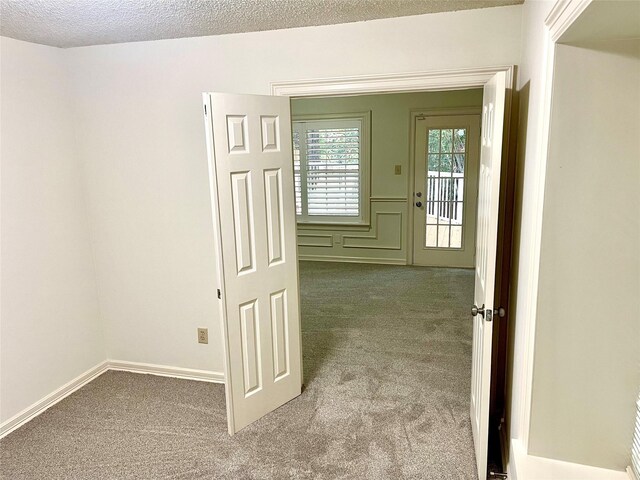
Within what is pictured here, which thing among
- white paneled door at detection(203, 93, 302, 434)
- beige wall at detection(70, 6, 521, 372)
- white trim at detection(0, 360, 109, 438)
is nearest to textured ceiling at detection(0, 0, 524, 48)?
beige wall at detection(70, 6, 521, 372)

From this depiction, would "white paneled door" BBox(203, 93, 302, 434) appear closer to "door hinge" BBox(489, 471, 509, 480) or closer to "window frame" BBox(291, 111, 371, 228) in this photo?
"door hinge" BBox(489, 471, 509, 480)

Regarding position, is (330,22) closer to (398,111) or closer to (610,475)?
(610,475)

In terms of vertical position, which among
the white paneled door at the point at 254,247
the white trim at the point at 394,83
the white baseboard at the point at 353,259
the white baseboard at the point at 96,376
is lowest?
the white baseboard at the point at 96,376

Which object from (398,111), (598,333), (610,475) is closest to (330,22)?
(598,333)

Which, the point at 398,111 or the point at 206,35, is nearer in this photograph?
the point at 206,35

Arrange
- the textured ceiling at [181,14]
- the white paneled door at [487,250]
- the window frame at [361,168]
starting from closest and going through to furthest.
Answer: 1. the white paneled door at [487,250]
2. the textured ceiling at [181,14]
3. the window frame at [361,168]

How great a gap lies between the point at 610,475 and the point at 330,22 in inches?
92.0

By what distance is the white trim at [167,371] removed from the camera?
9.89ft

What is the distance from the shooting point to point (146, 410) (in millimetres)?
2689

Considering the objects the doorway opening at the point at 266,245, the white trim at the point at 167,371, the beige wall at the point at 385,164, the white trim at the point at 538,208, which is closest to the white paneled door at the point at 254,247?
the doorway opening at the point at 266,245

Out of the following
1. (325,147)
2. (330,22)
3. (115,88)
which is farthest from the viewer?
(325,147)

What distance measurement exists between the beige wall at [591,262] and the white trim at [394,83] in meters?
0.91

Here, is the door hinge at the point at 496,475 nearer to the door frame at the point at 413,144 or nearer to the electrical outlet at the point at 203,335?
the electrical outlet at the point at 203,335

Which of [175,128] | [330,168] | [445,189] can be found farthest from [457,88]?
[330,168]
